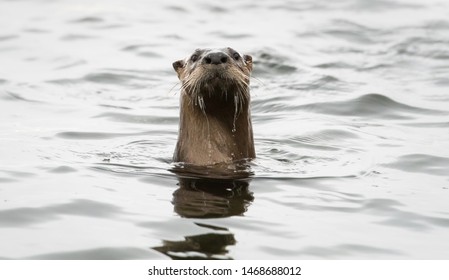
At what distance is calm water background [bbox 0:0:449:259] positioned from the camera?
233 inches

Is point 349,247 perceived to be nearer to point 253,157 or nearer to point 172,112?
point 253,157

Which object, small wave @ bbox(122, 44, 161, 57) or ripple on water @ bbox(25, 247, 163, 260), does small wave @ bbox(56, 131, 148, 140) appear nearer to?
ripple on water @ bbox(25, 247, 163, 260)

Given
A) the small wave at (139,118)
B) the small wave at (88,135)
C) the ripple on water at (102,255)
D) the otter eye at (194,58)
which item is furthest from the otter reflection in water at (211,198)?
the small wave at (139,118)

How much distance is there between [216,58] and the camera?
691cm

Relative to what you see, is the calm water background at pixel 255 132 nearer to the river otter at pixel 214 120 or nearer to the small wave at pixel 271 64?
Result: the small wave at pixel 271 64

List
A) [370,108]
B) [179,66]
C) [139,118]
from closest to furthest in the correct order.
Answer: [179,66] < [139,118] < [370,108]

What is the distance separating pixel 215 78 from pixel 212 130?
54 centimetres

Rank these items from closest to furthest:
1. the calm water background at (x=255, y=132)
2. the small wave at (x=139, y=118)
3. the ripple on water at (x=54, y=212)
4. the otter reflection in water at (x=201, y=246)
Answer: the otter reflection in water at (x=201, y=246) → the calm water background at (x=255, y=132) → the ripple on water at (x=54, y=212) → the small wave at (x=139, y=118)

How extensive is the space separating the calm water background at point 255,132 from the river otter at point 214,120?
8.4 inches

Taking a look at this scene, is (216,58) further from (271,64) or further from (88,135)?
(271,64)

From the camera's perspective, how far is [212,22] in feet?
49.7

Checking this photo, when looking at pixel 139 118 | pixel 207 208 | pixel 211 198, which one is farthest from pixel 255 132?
pixel 207 208

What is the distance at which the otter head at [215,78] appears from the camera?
6926mm
